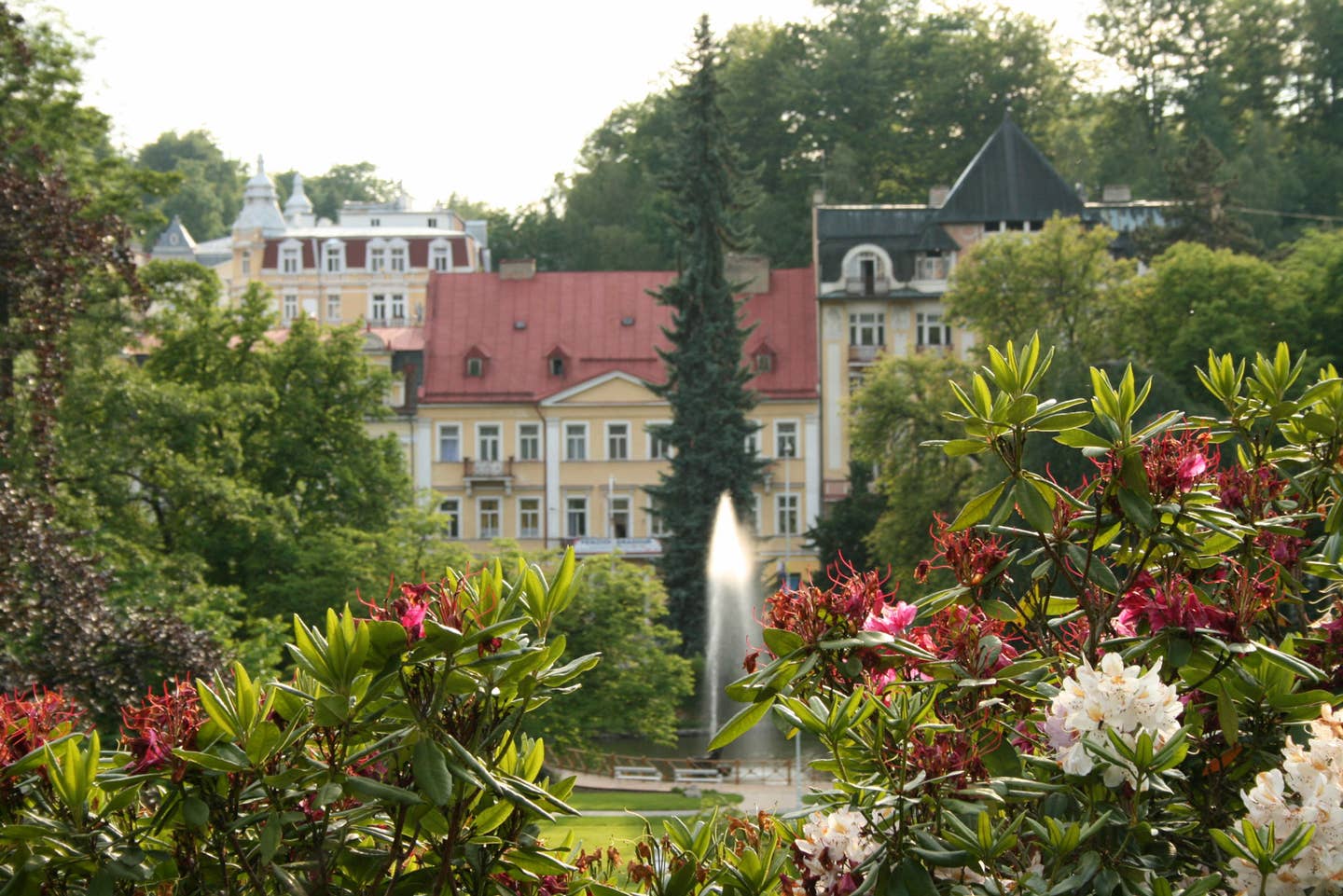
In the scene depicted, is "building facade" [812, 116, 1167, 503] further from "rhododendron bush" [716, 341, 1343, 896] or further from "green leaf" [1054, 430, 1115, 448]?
"green leaf" [1054, 430, 1115, 448]

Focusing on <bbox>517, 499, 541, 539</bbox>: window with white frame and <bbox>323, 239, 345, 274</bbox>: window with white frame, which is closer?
<bbox>517, 499, 541, 539</bbox>: window with white frame

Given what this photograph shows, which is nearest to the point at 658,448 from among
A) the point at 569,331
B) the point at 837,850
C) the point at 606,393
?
the point at 606,393

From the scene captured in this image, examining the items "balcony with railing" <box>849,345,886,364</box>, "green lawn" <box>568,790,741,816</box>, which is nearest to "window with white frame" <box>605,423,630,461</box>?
"balcony with railing" <box>849,345,886,364</box>

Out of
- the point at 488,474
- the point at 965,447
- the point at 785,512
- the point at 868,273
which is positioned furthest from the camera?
the point at 488,474

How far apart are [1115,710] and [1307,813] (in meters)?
0.41

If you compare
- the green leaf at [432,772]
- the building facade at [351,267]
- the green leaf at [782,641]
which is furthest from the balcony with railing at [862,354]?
the green leaf at [432,772]

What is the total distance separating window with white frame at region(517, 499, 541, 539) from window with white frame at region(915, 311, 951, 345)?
1307 centimetres

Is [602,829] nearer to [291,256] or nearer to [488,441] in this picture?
[488,441]

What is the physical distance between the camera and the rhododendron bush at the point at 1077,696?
3674 mm

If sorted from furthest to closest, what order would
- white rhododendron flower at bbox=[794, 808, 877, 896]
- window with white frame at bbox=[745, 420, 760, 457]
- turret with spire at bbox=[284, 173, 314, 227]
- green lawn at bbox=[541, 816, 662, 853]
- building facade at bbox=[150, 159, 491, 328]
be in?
1. turret with spire at bbox=[284, 173, 314, 227]
2. building facade at bbox=[150, 159, 491, 328]
3. window with white frame at bbox=[745, 420, 760, 457]
4. green lawn at bbox=[541, 816, 662, 853]
5. white rhododendron flower at bbox=[794, 808, 877, 896]

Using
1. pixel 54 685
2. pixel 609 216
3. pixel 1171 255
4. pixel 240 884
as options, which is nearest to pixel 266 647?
pixel 54 685

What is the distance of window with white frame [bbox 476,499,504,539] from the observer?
191 ft

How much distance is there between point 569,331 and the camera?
60250 mm

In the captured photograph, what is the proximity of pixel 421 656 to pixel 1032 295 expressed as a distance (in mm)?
39797
